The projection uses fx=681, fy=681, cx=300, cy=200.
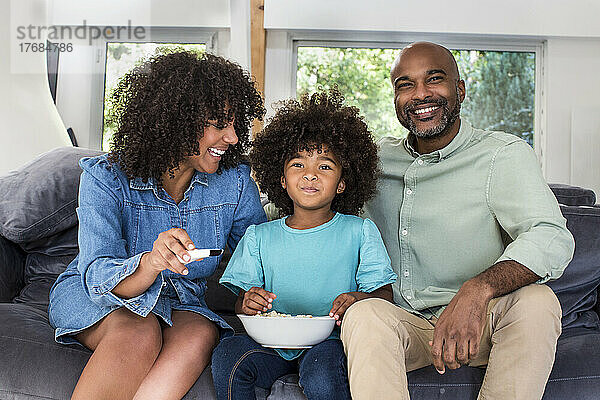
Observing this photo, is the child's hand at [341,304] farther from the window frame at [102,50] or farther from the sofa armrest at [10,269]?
the window frame at [102,50]

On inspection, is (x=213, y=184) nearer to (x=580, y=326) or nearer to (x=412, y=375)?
(x=412, y=375)

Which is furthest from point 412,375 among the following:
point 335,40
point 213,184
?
point 335,40

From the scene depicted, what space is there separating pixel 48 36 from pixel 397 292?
135 inches

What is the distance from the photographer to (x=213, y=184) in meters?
1.96

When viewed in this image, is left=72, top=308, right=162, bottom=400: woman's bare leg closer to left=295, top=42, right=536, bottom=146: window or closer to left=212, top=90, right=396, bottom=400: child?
left=212, top=90, right=396, bottom=400: child

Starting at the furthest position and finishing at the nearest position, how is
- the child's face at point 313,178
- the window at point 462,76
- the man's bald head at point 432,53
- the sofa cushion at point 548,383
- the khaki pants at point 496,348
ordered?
1. the window at point 462,76
2. the man's bald head at point 432,53
3. the child's face at point 313,178
4. the sofa cushion at point 548,383
5. the khaki pants at point 496,348

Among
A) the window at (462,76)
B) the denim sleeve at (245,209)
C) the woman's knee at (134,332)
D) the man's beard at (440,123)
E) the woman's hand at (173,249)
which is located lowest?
the woman's knee at (134,332)

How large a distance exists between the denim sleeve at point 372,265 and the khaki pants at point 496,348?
179mm

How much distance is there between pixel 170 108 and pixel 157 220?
31 centimetres

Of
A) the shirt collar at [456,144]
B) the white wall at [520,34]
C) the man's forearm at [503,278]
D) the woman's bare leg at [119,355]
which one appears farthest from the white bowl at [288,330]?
the white wall at [520,34]

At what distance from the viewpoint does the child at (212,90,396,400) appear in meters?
1.60

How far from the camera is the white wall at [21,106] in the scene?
12.7 ft

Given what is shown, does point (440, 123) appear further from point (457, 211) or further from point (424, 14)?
point (424, 14)

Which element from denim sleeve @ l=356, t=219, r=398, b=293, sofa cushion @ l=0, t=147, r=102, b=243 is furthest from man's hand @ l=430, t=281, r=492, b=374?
sofa cushion @ l=0, t=147, r=102, b=243
